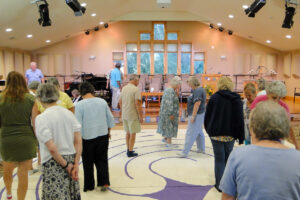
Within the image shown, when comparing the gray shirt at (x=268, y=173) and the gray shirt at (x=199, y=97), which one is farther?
the gray shirt at (x=199, y=97)

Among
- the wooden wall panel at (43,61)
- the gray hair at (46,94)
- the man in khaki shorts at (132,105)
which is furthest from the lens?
the wooden wall panel at (43,61)

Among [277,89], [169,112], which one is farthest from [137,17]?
[277,89]

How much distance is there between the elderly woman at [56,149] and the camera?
1932 mm

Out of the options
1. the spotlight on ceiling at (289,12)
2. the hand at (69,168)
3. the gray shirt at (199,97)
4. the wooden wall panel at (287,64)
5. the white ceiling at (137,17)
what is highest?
the white ceiling at (137,17)

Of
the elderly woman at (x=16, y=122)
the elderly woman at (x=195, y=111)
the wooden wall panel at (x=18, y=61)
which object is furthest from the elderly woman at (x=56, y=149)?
the wooden wall panel at (x=18, y=61)

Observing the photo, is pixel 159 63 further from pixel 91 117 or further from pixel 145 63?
pixel 91 117

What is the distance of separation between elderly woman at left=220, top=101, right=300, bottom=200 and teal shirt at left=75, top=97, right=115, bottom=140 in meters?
1.95

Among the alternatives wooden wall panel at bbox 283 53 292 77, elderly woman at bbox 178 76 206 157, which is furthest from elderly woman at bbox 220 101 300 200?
wooden wall panel at bbox 283 53 292 77

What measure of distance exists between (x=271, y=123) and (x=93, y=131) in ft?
7.04

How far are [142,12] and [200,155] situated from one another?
1049 cm

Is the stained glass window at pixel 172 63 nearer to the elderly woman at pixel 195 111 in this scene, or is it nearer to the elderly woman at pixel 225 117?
the elderly woman at pixel 195 111

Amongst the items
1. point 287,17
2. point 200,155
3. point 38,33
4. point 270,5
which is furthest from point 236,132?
point 38,33

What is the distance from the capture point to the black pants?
9.76 feet

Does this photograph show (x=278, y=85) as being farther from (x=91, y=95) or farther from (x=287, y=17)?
(x=287, y=17)
